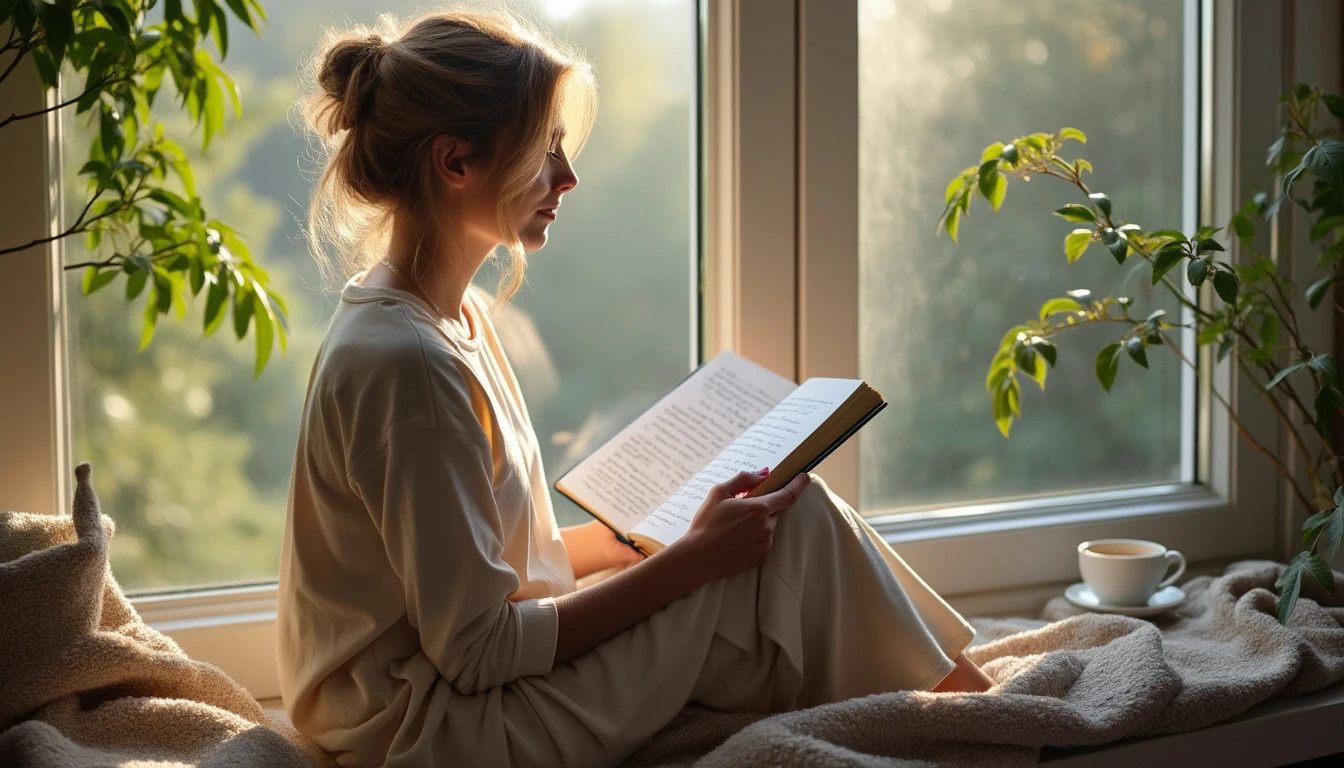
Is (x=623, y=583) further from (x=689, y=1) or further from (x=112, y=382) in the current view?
(x=689, y=1)

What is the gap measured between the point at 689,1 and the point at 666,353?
44 cm

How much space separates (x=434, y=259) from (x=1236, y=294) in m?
0.81

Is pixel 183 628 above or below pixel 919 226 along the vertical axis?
below

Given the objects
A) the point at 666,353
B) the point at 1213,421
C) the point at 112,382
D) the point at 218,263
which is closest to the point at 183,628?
the point at 112,382

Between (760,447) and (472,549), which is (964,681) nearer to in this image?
(760,447)

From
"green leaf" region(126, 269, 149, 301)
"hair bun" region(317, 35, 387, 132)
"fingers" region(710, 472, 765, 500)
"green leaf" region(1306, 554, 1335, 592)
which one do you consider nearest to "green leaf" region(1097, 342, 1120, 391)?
"green leaf" region(1306, 554, 1335, 592)

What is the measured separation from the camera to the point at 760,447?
1111mm

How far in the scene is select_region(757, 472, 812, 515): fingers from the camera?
1.02 meters

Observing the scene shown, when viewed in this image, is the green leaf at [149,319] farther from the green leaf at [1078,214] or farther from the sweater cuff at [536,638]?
the green leaf at [1078,214]

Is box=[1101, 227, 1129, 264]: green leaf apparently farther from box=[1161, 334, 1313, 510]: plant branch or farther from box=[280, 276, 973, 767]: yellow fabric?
box=[280, 276, 973, 767]: yellow fabric

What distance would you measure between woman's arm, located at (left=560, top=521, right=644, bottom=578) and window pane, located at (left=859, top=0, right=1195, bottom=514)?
1.38ft

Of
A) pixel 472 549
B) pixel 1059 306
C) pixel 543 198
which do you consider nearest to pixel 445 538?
pixel 472 549

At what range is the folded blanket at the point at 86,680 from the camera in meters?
0.90

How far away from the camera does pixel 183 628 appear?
1.22m
